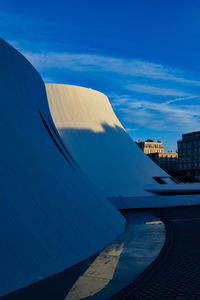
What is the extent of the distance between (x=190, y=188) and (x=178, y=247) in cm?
1328

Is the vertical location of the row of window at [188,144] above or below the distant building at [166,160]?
above

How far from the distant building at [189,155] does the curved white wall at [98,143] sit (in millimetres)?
58471

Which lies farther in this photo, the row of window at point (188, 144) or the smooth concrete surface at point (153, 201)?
Result: the row of window at point (188, 144)

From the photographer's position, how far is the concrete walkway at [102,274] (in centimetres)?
429

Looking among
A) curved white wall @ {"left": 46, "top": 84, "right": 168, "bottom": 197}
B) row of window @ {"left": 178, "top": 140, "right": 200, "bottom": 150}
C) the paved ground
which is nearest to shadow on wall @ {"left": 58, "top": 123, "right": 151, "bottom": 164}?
curved white wall @ {"left": 46, "top": 84, "right": 168, "bottom": 197}

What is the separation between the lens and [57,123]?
20.3 m

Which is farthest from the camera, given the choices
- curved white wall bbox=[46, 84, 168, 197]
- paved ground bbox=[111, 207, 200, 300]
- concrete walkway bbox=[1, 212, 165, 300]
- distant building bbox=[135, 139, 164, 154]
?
distant building bbox=[135, 139, 164, 154]

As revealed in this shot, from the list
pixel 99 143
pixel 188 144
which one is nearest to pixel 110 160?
pixel 99 143

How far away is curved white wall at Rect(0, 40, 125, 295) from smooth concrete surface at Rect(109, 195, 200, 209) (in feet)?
22.6

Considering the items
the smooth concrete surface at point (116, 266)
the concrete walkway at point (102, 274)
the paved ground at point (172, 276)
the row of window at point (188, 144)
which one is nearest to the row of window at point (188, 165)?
the row of window at point (188, 144)

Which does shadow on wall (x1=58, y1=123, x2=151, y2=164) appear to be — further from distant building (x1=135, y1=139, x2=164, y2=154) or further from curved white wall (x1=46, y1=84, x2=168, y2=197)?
distant building (x1=135, y1=139, x2=164, y2=154)

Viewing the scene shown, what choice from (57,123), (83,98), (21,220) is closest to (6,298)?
(21,220)

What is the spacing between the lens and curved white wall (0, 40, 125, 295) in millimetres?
4863

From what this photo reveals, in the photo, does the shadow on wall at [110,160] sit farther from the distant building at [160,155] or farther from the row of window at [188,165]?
the distant building at [160,155]
